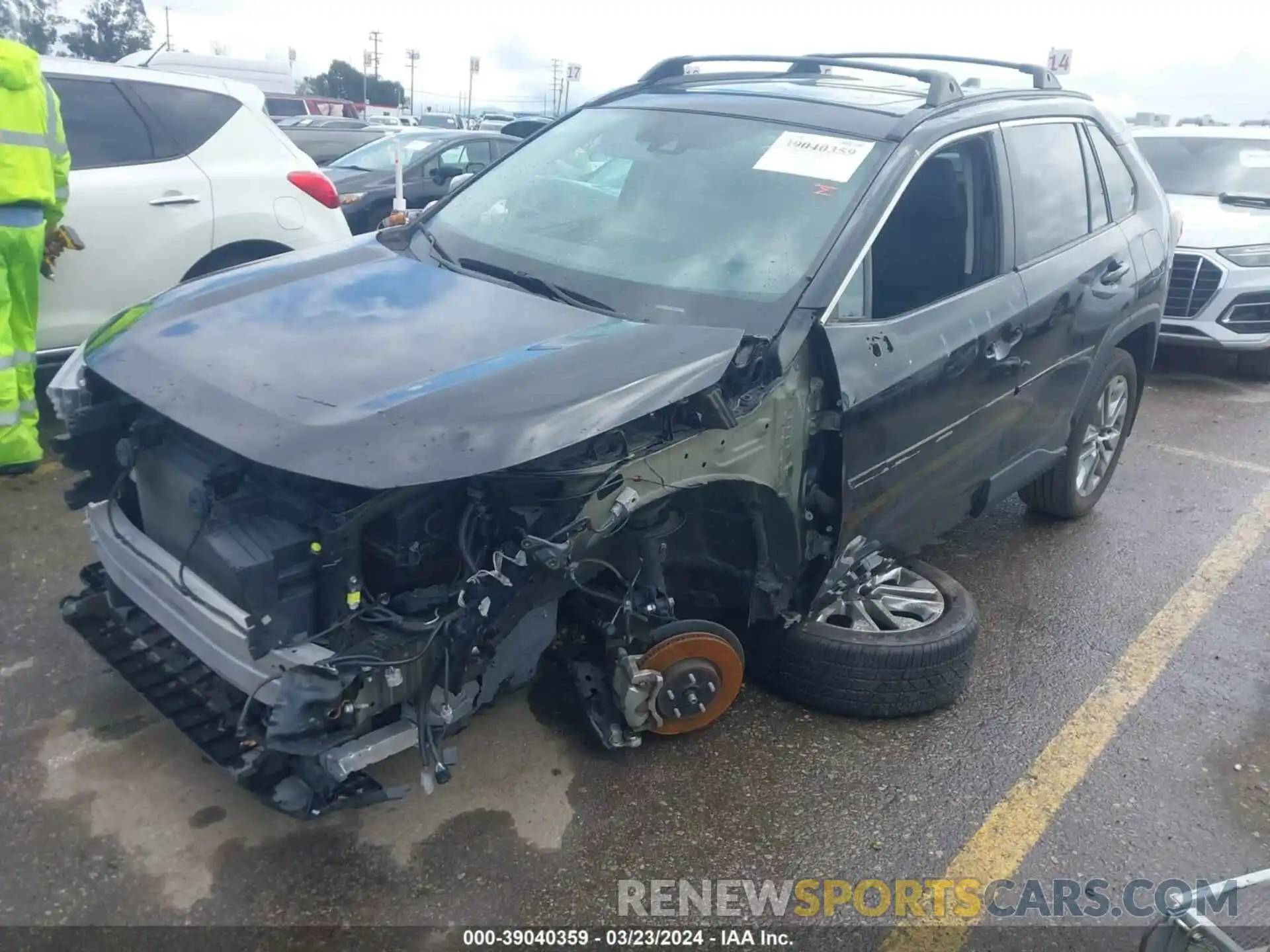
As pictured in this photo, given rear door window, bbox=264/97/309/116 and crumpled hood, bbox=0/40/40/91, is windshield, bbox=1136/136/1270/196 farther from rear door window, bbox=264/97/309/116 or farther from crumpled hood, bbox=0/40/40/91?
rear door window, bbox=264/97/309/116

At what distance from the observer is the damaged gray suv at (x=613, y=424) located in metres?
2.26

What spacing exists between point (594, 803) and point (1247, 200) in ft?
25.3

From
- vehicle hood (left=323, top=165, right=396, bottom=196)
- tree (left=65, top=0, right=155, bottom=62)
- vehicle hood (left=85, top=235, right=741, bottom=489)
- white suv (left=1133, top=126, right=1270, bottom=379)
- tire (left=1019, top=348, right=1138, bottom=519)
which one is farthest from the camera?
tree (left=65, top=0, right=155, bottom=62)

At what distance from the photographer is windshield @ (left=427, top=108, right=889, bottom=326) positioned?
9.39 ft

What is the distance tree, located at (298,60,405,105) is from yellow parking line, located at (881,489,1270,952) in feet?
193

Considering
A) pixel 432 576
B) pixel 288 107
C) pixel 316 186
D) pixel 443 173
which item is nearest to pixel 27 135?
pixel 316 186

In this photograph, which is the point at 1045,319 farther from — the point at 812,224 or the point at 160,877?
the point at 160,877

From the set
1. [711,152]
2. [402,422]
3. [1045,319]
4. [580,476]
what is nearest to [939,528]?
[1045,319]

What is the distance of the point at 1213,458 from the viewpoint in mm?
5875

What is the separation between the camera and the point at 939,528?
3.56 metres

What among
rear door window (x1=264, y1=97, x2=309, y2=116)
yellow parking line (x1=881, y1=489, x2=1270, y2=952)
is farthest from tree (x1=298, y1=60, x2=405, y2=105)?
yellow parking line (x1=881, y1=489, x2=1270, y2=952)

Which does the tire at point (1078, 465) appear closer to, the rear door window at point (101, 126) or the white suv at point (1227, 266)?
the white suv at point (1227, 266)

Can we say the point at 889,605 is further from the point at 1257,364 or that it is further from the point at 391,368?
the point at 1257,364

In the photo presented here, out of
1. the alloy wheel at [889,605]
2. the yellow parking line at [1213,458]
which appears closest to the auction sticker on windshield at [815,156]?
the alloy wheel at [889,605]
